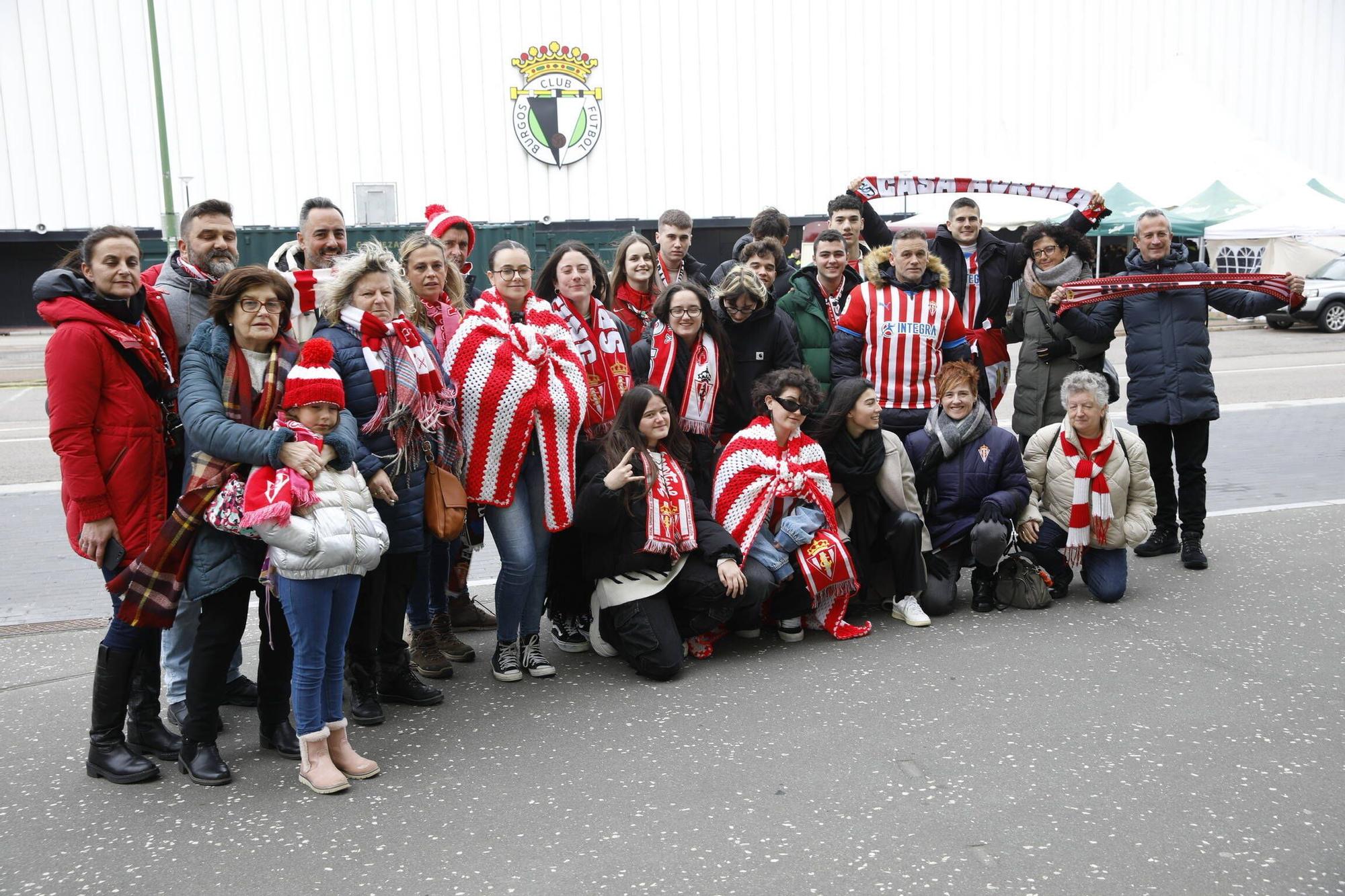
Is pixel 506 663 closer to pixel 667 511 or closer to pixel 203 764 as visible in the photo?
pixel 667 511

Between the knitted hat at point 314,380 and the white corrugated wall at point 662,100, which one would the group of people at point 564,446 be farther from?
the white corrugated wall at point 662,100

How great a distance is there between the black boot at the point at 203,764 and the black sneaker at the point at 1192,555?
4.99 metres

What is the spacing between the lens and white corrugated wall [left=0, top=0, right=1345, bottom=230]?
86.3 ft

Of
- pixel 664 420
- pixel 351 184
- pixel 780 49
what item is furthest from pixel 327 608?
pixel 780 49

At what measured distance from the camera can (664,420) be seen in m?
5.10

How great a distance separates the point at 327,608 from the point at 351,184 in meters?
25.8

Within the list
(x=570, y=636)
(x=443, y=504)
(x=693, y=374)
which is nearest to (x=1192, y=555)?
(x=693, y=374)

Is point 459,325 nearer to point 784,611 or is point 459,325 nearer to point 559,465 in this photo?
point 559,465

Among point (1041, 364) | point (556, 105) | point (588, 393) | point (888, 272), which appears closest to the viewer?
point (588, 393)

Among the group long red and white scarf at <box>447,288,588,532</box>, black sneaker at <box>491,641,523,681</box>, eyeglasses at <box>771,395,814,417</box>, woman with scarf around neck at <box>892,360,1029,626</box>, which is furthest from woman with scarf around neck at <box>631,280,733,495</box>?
black sneaker at <box>491,641,523,681</box>

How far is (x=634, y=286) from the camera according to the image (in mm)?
6125

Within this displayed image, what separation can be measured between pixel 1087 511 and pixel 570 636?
8.75 ft

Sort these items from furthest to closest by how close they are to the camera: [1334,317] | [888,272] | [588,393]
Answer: [1334,317]
[888,272]
[588,393]

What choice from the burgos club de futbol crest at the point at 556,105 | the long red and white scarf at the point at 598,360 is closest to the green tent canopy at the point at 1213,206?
the burgos club de futbol crest at the point at 556,105
